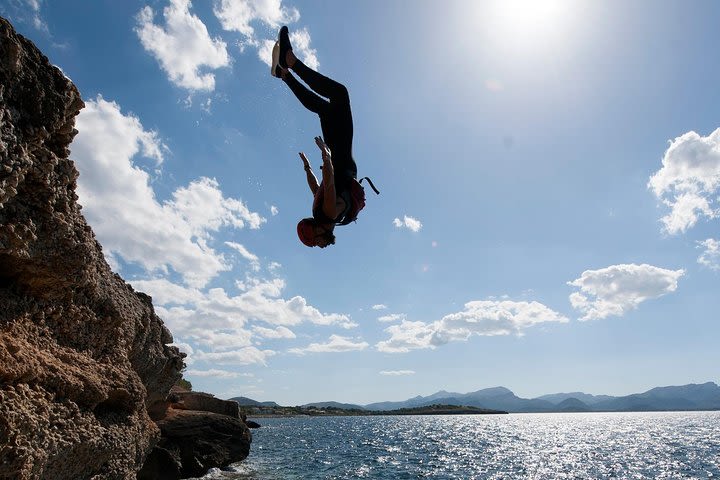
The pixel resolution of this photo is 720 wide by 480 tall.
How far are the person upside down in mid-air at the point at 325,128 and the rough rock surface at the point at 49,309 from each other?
2947 millimetres

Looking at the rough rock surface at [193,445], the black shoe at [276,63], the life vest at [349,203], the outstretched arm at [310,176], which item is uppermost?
the black shoe at [276,63]

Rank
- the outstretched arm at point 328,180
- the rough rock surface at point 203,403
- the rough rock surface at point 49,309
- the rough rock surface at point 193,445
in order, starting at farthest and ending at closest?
the rough rock surface at point 203,403 → the rough rock surface at point 193,445 → the outstretched arm at point 328,180 → the rough rock surface at point 49,309

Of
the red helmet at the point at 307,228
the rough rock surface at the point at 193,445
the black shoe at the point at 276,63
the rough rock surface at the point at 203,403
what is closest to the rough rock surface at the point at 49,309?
the black shoe at the point at 276,63

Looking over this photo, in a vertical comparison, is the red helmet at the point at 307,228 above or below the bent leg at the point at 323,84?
below

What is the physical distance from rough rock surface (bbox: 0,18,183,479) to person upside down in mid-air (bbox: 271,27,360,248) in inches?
116

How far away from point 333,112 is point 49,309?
16.5 ft

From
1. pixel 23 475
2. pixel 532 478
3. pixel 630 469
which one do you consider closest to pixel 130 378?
pixel 23 475

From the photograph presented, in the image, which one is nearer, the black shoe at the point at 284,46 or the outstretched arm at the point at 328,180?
the outstretched arm at the point at 328,180

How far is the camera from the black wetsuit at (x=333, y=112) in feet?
19.9

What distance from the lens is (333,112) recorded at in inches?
243

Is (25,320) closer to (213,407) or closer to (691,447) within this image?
(213,407)

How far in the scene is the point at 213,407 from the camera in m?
26.7

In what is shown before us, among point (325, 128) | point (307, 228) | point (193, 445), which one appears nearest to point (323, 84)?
point (325, 128)

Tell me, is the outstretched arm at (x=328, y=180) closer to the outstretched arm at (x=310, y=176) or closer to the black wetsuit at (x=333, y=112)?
the black wetsuit at (x=333, y=112)
